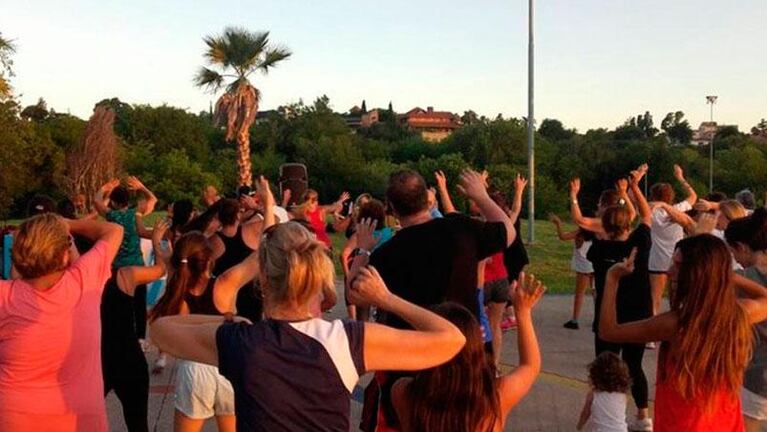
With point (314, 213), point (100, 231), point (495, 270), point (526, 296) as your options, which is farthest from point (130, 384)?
point (314, 213)

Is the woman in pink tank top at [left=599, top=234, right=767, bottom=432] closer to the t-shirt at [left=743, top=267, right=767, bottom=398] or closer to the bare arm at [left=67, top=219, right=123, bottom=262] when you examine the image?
the t-shirt at [left=743, top=267, right=767, bottom=398]

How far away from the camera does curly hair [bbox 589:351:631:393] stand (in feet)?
16.7

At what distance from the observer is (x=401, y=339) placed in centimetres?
240

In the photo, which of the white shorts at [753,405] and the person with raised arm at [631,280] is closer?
the white shorts at [753,405]

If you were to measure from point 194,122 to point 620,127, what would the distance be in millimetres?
45555

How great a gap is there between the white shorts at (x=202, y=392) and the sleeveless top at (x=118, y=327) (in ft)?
1.75

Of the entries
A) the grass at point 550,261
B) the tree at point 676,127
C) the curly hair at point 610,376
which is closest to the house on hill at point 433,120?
the tree at point 676,127

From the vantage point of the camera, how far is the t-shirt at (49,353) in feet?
11.0

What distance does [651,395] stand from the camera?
7145 mm

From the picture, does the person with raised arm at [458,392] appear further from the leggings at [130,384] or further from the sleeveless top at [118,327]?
the sleeveless top at [118,327]

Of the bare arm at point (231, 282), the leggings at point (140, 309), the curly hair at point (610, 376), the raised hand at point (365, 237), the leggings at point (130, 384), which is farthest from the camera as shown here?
the leggings at point (140, 309)

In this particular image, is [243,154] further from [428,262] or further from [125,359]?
[428,262]

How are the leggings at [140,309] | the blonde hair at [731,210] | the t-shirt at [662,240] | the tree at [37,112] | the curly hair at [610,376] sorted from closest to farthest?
the curly hair at [610,376] → the blonde hair at [731,210] → the leggings at [140,309] → the t-shirt at [662,240] → the tree at [37,112]

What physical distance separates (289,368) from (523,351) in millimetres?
1118
